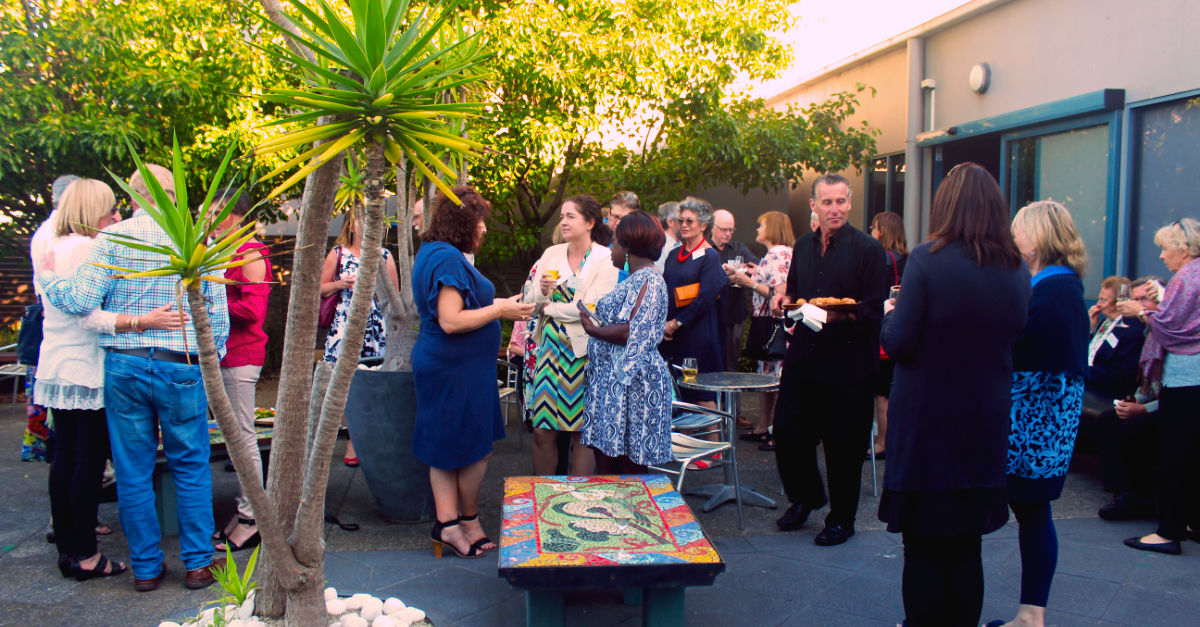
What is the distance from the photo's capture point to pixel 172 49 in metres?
8.01

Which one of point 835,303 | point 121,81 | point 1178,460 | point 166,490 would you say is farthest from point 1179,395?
point 121,81

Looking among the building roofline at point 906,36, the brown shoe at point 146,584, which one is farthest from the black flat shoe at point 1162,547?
the building roofline at point 906,36

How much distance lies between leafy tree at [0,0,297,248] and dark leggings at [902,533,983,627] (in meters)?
6.40

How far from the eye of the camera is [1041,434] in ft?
10.6

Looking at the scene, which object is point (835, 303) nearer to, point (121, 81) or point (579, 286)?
point (579, 286)

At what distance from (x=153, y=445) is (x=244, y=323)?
2.97 ft

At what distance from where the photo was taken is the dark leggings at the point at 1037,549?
3293 millimetres

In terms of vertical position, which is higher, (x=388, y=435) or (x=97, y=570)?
(x=388, y=435)

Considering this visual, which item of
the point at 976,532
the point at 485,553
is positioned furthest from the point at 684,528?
the point at 485,553

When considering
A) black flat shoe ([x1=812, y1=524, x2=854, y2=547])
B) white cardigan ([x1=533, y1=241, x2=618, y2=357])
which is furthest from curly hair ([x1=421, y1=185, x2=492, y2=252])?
black flat shoe ([x1=812, y1=524, x2=854, y2=547])

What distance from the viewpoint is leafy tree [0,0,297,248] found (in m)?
7.55

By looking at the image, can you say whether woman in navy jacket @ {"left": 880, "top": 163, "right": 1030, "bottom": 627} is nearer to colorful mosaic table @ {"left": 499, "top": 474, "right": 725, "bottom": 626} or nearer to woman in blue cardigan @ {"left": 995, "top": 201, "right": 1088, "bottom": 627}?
woman in blue cardigan @ {"left": 995, "top": 201, "right": 1088, "bottom": 627}

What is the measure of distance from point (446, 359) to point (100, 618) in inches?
72.3

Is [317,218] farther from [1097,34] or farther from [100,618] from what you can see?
[1097,34]
